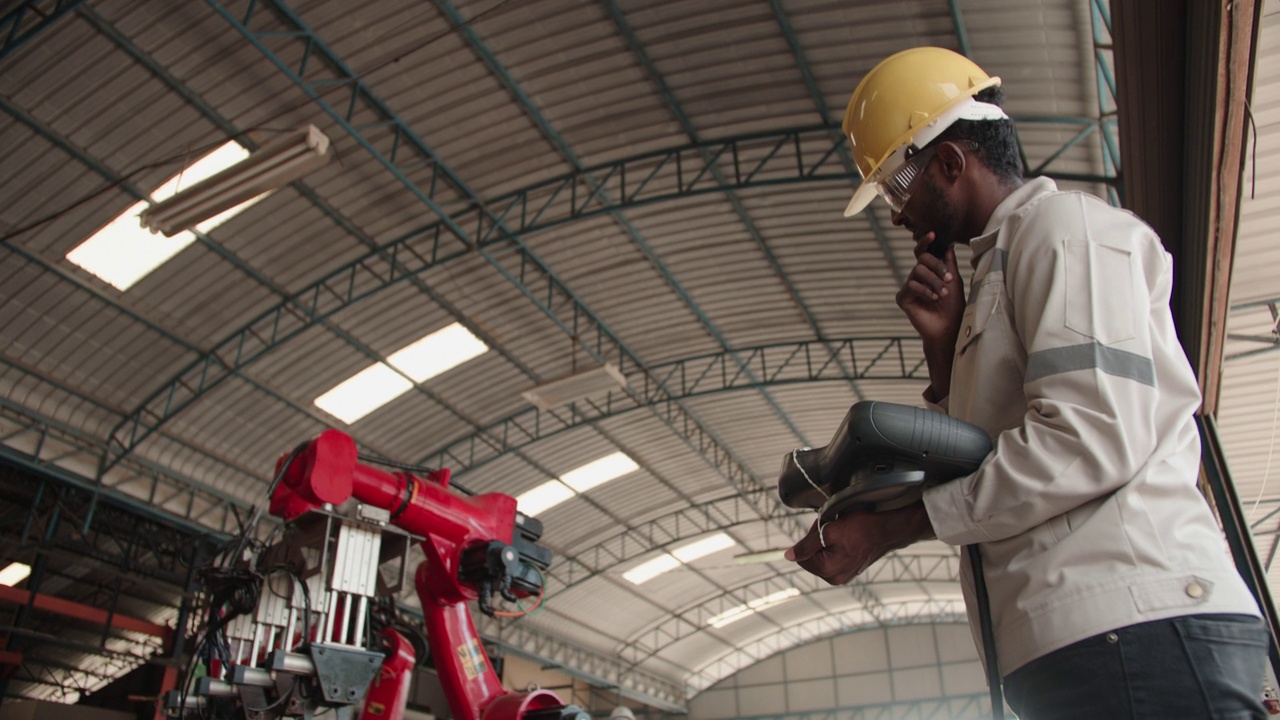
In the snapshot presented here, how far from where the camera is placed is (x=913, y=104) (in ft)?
8.30

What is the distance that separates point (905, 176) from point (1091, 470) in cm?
112

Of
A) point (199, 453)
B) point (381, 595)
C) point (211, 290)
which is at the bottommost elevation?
point (381, 595)

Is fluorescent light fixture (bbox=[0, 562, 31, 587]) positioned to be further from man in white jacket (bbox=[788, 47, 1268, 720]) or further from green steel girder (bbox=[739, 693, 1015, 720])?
green steel girder (bbox=[739, 693, 1015, 720])

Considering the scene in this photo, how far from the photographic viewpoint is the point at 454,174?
17344 mm

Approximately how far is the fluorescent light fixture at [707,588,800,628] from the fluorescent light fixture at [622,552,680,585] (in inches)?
278

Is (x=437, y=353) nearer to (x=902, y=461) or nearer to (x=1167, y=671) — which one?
(x=902, y=461)

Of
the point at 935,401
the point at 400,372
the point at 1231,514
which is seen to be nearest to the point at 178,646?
the point at 400,372

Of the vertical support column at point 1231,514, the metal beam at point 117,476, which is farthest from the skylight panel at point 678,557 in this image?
the vertical support column at point 1231,514

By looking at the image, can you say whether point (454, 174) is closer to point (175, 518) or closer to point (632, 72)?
point (632, 72)

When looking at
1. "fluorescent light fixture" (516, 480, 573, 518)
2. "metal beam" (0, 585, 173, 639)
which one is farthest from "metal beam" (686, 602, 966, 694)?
"metal beam" (0, 585, 173, 639)

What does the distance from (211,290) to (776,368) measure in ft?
45.7

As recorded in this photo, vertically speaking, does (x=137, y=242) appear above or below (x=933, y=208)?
above

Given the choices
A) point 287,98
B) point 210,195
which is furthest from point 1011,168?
point 287,98

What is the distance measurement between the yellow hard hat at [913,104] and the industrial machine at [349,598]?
440 cm
